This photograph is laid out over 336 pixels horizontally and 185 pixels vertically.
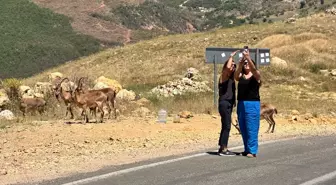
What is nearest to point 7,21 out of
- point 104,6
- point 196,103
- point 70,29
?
point 70,29

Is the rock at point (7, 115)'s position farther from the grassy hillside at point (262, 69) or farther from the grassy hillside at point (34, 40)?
the grassy hillside at point (34, 40)

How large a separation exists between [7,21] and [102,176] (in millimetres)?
51163

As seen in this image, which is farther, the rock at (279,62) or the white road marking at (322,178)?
the rock at (279,62)

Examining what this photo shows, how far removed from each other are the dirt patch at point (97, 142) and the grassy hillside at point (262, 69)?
199 inches

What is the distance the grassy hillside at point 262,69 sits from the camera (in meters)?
24.3

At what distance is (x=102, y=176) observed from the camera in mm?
7945

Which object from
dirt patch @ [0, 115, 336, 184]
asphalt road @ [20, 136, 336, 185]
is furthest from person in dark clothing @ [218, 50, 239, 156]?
dirt patch @ [0, 115, 336, 184]

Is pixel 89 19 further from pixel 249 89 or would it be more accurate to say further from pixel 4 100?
pixel 249 89

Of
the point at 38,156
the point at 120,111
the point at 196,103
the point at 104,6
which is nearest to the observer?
the point at 38,156

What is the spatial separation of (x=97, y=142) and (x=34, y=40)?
43108mm

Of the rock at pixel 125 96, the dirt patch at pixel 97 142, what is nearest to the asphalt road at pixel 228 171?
the dirt patch at pixel 97 142

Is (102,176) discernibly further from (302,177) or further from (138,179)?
(302,177)

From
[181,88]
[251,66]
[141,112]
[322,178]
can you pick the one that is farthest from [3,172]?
[181,88]

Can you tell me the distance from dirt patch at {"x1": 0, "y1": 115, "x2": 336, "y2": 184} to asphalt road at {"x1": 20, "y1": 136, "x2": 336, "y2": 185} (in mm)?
731
